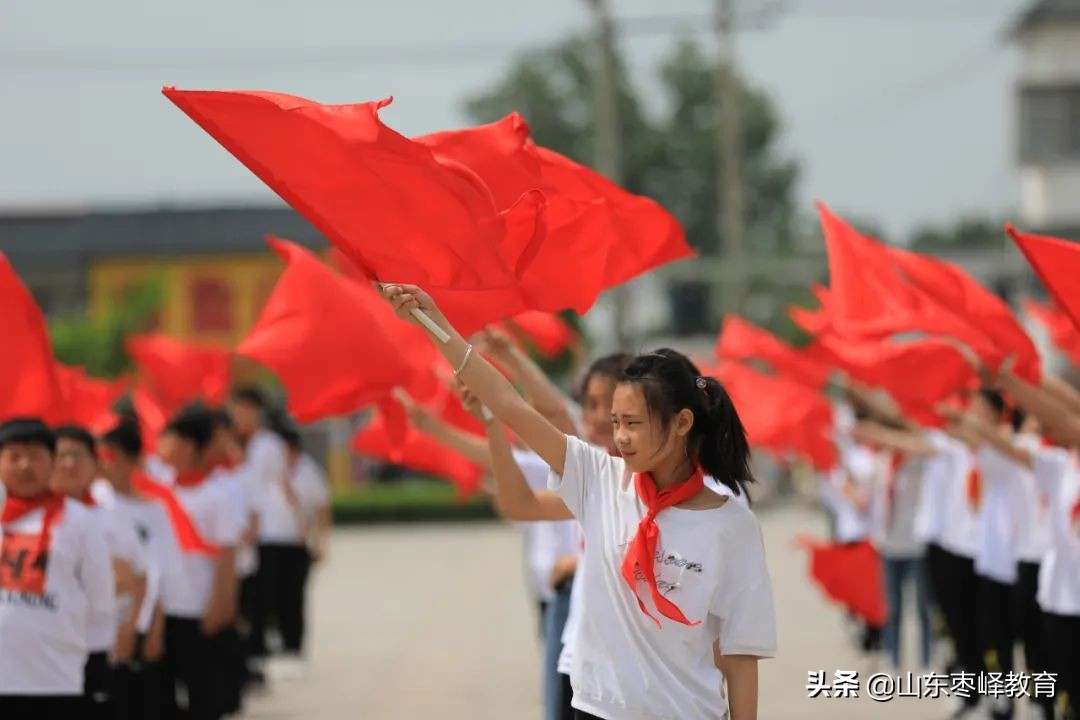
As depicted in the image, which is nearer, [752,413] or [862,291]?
[862,291]

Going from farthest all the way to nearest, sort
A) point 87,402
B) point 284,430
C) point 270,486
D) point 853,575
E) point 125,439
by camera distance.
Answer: point 284,430 < point 853,575 < point 270,486 < point 87,402 < point 125,439

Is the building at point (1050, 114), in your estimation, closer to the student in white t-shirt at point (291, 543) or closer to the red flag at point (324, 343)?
the student in white t-shirt at point (291, 543)

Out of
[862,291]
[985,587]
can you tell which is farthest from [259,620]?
[862,291]

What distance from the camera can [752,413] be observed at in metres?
12.3

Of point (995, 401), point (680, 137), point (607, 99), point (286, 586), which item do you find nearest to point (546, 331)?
point (995, 401)

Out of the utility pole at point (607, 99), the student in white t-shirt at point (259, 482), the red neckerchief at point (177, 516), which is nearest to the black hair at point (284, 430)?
the student in white t-shirt at point (259, 482)

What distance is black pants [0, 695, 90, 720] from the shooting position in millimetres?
6461

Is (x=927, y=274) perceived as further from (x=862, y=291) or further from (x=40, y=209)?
(x=40, y=209)

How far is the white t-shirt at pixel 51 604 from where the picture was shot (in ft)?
21.1

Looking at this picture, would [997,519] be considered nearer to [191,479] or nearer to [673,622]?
[191,479]

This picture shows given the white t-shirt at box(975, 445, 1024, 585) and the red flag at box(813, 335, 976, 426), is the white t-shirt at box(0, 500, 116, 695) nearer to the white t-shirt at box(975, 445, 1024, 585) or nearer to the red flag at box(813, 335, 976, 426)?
the red flag at box(813, 335, 976, 426)

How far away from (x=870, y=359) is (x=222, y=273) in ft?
141

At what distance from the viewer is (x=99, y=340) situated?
111ft

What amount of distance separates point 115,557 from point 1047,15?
33288 millimetres
